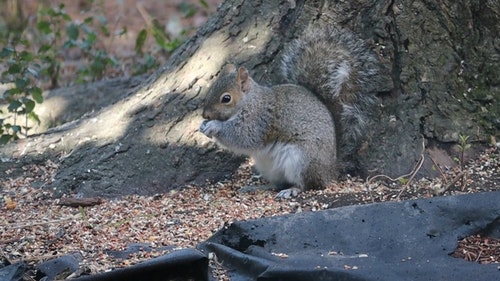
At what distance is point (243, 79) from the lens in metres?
4.21

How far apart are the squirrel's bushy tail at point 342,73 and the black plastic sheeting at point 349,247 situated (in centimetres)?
97

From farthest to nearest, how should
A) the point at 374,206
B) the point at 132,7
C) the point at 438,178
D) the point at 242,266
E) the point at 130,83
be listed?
the point at 132,7, the point at 130,83, the point at 438,178, the point at 374,206, the point at 242,266

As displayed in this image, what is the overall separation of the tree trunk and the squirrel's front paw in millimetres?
184

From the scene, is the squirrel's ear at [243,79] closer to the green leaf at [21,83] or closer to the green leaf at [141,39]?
the green leaf at [21,83]

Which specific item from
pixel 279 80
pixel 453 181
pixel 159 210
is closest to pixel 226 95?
pixel 279 80

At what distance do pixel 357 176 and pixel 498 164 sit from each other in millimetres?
639

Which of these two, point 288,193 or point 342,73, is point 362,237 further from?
point 342,73

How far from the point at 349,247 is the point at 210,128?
126 centimetres

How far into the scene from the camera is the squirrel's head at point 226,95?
423 centimetres

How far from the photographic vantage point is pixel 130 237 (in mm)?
3436

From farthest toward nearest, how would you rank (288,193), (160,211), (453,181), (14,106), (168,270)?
(14,106) < (288,193) < (160,211) < (453,181) < (168,270)

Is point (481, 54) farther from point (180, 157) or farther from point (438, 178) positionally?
point (180, 157)

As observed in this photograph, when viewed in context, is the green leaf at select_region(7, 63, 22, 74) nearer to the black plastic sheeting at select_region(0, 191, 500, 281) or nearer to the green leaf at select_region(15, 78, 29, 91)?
the green leaf at select_region(15, 78, 29, 91)

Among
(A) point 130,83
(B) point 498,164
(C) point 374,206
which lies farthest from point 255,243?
(A) point 130,83
